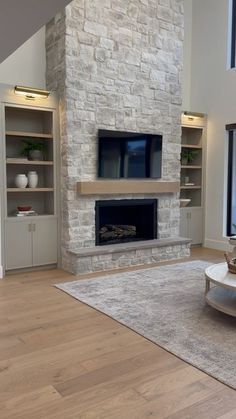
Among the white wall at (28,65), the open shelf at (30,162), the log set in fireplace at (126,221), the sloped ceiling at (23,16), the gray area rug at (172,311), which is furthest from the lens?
the log set in fireplace at (126,221)

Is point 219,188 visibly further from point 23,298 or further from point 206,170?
point 23,298

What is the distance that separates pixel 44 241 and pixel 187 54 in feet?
14.6

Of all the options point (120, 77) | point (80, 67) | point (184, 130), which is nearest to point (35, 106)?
point (80, 67)

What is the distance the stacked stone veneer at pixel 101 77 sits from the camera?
4.68 meters

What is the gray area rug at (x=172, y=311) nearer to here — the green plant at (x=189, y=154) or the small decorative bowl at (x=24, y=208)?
the small decorative bowl at (x=24, y=208)

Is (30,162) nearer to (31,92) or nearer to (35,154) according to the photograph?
(35,154)

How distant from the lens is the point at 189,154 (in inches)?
253

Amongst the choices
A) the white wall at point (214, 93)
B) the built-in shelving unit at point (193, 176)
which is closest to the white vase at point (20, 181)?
the built-in shelving unit at point (193, 176)

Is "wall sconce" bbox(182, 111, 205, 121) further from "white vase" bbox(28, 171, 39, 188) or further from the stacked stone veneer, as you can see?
"white vase" bbox(28, 171, 39, 188)

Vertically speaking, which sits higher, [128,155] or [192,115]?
[192,115]

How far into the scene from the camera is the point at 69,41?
4578 millimetres

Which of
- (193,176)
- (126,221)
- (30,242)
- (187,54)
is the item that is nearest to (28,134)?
(30,242)

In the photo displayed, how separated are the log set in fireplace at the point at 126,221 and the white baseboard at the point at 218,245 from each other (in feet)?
4.45

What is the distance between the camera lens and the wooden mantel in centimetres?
477
